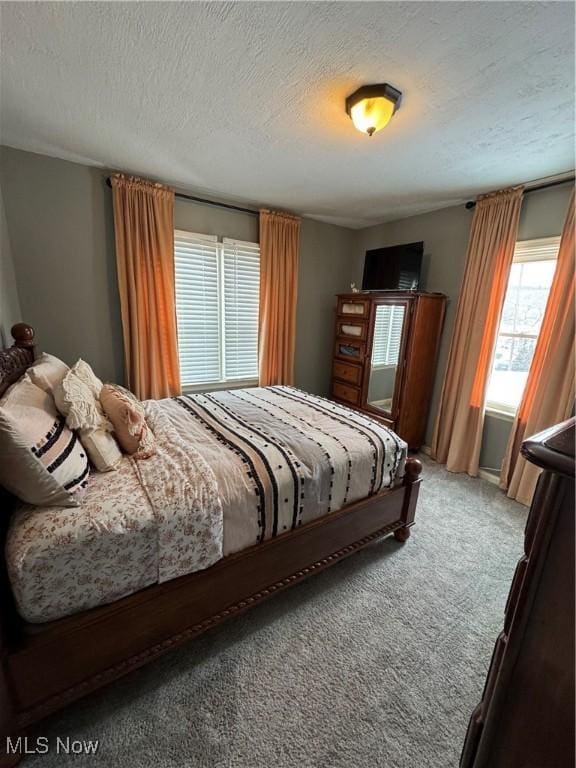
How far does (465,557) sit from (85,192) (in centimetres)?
394

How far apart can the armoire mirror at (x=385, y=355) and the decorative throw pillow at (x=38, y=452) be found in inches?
109

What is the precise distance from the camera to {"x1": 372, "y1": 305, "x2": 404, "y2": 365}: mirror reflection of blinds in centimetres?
308

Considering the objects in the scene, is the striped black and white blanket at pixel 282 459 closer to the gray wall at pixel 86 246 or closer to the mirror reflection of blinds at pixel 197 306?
the mirror reflection of blinds at pixel 197 306

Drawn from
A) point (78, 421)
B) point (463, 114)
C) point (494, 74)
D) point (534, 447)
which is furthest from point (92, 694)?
point (463, 114)

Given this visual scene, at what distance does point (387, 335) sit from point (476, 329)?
80 cm

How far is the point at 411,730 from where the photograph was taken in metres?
1.13

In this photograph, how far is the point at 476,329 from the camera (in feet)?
9.14

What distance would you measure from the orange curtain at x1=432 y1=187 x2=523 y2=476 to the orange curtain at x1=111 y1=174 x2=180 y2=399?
276cm

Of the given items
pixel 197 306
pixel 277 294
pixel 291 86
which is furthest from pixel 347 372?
pixel 291 86

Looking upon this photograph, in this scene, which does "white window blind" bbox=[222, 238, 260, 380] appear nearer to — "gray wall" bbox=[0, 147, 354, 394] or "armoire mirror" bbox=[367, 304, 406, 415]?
"gray wall" bbox=[0, 147, 354, 394]

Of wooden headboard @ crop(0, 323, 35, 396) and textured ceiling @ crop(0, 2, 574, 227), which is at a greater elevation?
textured ceiling @ crop(0, 2, 574, 227)

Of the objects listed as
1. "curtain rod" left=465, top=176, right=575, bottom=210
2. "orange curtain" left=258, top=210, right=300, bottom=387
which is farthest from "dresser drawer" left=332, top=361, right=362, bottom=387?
"curtain rod" left=465, top=176, right=575, bottom=210

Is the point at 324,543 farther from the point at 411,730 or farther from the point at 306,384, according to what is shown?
the point at 306,384

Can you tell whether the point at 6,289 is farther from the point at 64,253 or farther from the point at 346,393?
the point at 346,393
